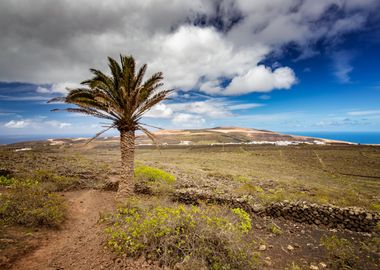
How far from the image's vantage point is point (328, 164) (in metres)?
34.8

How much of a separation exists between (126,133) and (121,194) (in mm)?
3299

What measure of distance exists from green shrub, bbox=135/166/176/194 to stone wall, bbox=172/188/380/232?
335cm

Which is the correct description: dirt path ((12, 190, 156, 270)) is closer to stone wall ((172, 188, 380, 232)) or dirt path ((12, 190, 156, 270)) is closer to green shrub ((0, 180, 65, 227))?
green shrub ((0, 180, 65, 227))

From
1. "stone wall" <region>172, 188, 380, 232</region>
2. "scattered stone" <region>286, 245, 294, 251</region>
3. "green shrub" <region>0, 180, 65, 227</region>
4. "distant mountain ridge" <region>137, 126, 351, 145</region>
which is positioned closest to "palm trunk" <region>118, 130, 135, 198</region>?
"green shrub" <region>0, 180, 65, 227</region>

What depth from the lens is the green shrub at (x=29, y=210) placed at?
21.3 feet

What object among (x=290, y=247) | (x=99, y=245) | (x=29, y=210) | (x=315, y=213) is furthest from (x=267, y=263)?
(x=29, y=210)

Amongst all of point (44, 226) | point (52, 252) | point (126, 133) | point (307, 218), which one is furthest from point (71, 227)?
point (307, 218)

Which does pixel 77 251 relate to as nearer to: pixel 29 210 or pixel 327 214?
pixel 29 210

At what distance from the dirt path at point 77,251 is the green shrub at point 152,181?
3989 millimetres

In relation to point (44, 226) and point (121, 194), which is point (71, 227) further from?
point (121, 194)

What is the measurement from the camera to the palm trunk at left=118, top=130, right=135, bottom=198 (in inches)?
416

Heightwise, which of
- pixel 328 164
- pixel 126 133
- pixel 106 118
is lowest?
pixel 328 164

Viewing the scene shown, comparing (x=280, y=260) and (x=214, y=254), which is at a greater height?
(x=214, y=254)

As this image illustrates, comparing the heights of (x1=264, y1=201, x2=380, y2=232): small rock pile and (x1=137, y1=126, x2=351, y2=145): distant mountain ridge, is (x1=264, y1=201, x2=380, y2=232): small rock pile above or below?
below
